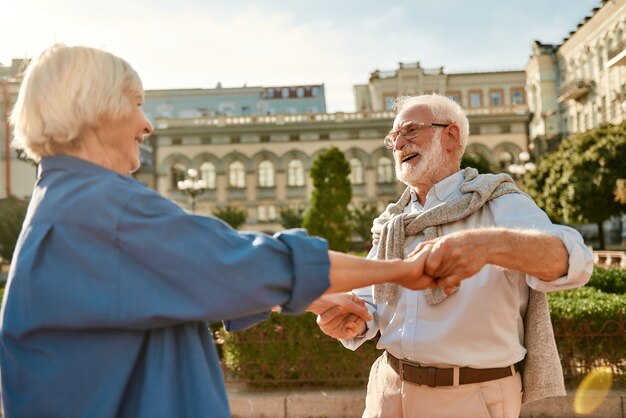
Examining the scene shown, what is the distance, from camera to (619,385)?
4844 mm

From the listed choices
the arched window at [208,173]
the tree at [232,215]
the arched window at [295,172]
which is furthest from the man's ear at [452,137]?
the arched window at [208,173]

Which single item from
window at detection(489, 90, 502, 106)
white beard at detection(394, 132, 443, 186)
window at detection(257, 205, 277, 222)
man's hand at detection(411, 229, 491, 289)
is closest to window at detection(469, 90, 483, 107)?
window at detection(489, 90, 502, 106)

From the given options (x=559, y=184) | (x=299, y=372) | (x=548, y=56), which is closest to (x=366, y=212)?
(x=559, y=184)

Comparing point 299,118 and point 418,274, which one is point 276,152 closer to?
point 299,118

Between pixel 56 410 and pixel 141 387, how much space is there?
0.18 m

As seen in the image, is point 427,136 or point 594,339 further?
point 594,339

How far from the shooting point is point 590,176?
27.5m

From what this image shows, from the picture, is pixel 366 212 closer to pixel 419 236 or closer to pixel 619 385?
pixel 619 385

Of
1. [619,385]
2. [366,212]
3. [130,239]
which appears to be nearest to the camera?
[130,239]

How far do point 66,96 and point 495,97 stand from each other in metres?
55.3

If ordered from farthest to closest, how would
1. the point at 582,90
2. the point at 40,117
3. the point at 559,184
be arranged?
the point at 582,90 < the point at 559,184 < the point at 40,117

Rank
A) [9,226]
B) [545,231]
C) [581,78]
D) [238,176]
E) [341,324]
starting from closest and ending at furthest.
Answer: [545,231] < [341,324] < [9,226] < [581,78] < [238,176]

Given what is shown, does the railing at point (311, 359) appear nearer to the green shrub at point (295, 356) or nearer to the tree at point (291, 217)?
the green shrub at point (295, 356)

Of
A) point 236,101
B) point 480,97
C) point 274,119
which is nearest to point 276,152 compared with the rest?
point 274,119
